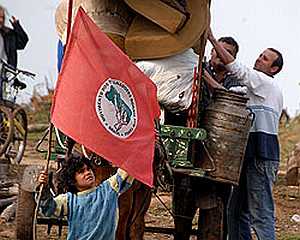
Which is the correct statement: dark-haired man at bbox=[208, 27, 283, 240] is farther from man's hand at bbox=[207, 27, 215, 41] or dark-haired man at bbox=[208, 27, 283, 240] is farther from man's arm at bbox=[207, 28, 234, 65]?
man's hand at bbox=[207, 27, 215, 41]

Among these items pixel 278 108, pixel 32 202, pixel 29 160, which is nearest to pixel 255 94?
pixel 278 108

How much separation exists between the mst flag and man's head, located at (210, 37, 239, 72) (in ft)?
6.11

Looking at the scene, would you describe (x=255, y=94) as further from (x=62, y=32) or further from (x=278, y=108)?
(x=62, y=32)

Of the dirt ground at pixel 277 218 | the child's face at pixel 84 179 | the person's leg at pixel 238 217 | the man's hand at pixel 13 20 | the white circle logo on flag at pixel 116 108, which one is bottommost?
the dirt ground at pixel 277 218

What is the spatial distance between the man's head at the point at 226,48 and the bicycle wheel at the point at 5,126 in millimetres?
4949

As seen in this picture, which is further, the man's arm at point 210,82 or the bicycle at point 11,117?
the bicycle at point 11,117

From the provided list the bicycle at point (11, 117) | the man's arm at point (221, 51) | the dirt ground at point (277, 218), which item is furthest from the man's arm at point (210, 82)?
the bicycle at point (11, 117)

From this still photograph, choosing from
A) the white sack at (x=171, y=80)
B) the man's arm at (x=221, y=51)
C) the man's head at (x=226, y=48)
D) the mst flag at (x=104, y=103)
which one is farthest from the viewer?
the man's head at (x=226, y=48)

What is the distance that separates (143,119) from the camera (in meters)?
4.45

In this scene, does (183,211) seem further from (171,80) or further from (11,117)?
(11,117)

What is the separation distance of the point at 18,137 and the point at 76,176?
25.0 feet

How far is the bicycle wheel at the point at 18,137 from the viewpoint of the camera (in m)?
11.7

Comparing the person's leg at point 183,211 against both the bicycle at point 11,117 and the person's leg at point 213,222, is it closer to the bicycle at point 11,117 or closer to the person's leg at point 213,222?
the person's leg at point 213,222

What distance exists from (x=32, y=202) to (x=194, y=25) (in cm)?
171
